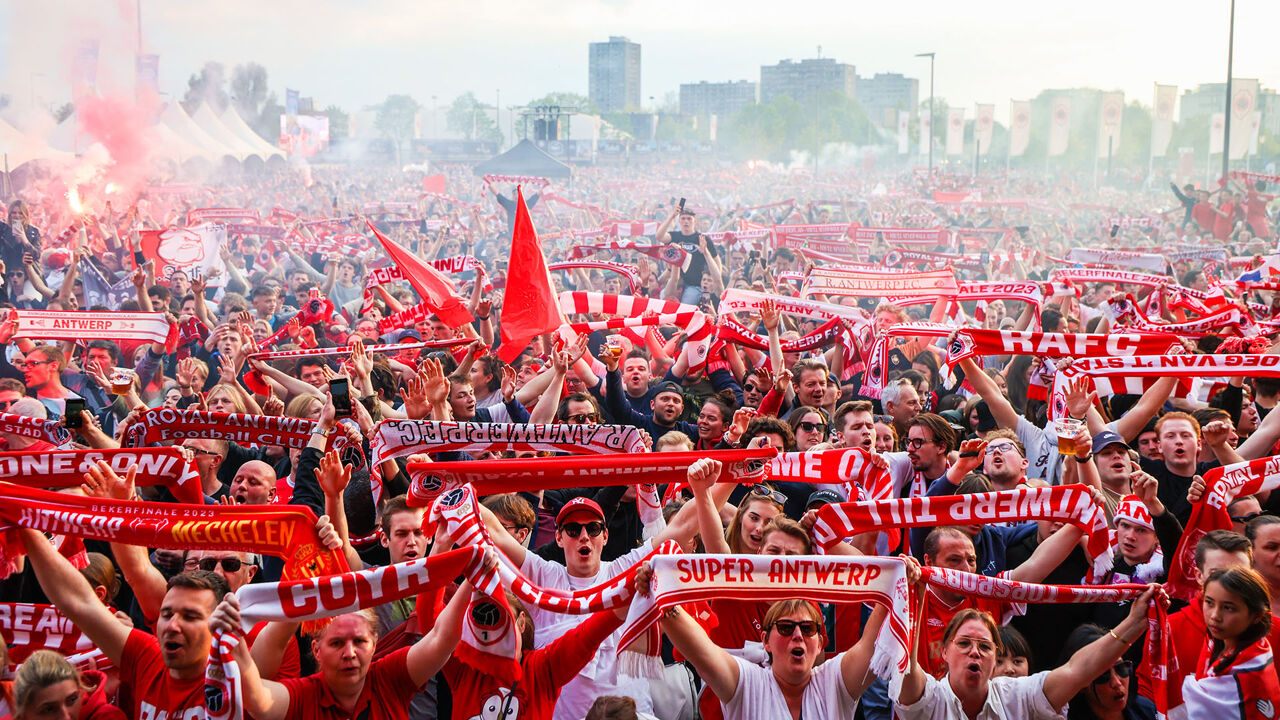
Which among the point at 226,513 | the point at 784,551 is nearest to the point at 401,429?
the point at 226,513

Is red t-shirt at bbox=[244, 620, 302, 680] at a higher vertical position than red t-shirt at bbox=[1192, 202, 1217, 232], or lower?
lower

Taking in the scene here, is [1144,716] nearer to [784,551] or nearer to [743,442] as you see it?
[784,551]

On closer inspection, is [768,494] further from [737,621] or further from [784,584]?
[784,584]

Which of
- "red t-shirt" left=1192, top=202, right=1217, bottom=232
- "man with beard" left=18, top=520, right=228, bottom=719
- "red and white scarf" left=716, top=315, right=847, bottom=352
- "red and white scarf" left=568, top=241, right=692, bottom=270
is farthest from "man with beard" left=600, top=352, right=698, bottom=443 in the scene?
"red t-shirt" left=1192, top=202, right=1217, bottom=232

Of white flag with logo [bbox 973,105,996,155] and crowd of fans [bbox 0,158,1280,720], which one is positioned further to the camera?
white flag with logo [bbox 973,105,996,155]

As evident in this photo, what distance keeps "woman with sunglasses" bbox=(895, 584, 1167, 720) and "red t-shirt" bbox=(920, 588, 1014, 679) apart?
1.07 feet

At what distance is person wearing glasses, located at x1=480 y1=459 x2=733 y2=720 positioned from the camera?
4336mm

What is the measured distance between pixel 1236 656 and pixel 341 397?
3783 millimetres

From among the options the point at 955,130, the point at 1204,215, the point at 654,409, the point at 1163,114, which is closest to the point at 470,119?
the point at 955,130

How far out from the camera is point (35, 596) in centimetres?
470

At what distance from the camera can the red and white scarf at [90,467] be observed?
16.7ft

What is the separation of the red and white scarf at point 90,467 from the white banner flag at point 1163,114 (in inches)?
2015

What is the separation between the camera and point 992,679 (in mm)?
4129

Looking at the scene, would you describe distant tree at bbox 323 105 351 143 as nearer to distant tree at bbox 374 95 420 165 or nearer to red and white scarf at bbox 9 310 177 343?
distant tree at bbox 374 95 420 165
